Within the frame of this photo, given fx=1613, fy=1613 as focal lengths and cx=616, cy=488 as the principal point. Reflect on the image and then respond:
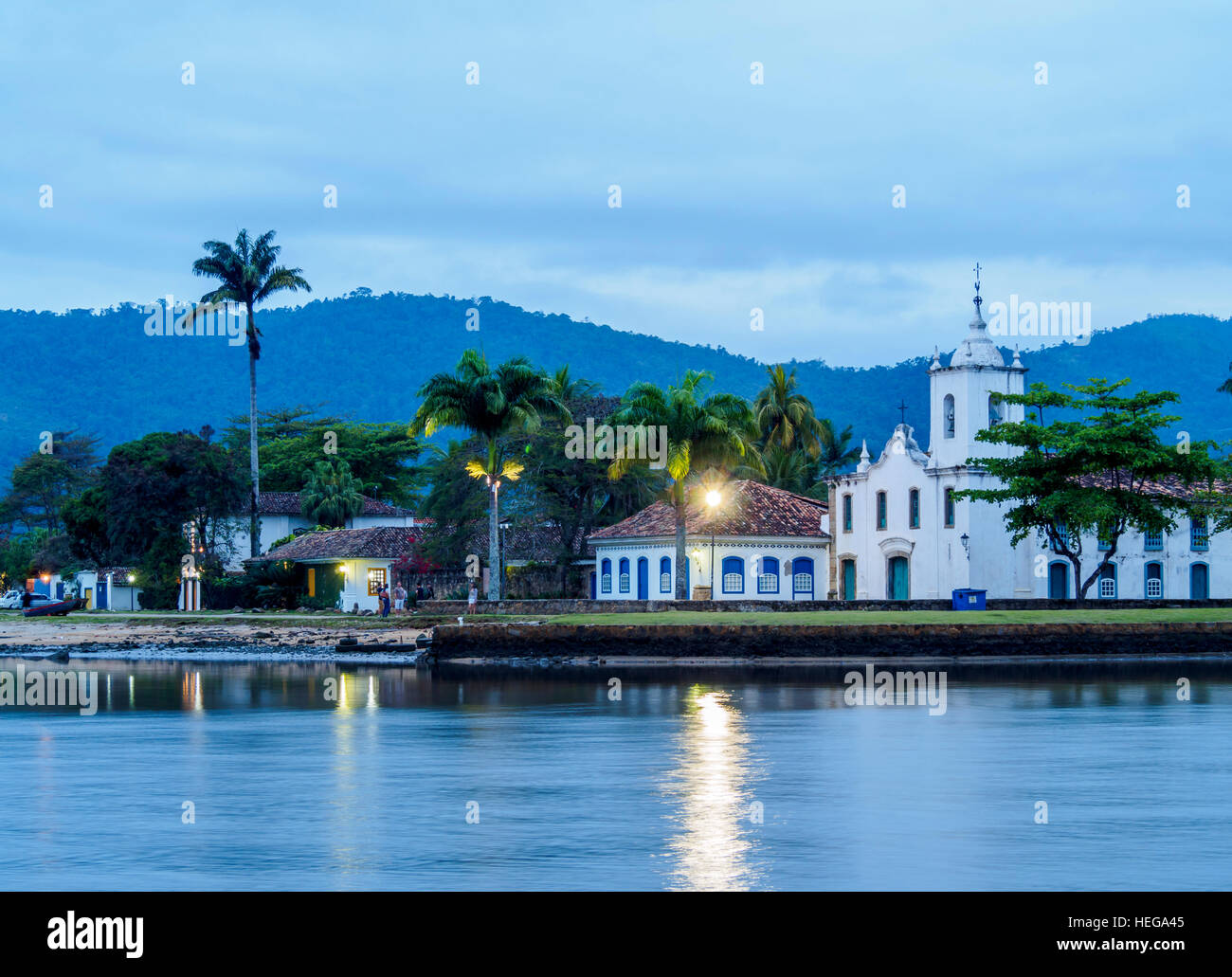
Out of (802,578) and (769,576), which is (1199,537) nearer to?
(802,578)

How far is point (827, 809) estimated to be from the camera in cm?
1814

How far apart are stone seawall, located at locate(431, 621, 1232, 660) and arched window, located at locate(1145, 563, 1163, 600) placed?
12755 mm

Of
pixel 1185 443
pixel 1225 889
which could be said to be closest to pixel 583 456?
pixel 1185 443

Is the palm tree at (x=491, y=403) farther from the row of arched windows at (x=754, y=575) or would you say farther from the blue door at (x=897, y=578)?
the blue door at (x=897, y=578)

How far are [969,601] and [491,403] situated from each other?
17.3 meters

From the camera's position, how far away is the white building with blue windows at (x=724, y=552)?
6100cm

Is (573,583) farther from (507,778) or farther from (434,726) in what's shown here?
(507,778)

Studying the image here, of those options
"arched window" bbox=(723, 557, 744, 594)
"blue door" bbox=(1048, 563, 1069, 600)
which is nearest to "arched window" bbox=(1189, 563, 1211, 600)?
"blue door" bbox=(1048, 563, 1069, 600)

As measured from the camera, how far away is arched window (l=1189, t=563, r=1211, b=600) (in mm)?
57375

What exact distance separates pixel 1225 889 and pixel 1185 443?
41608 mm

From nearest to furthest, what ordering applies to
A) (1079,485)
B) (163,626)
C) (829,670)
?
(829,670)
(1079,485)
(163,626)
